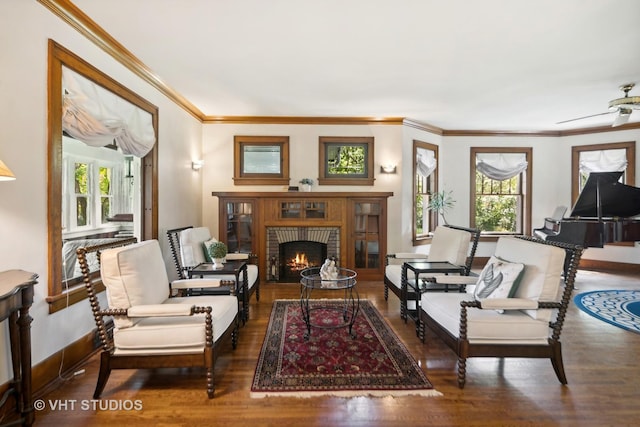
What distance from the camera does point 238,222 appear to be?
5309 millimetres

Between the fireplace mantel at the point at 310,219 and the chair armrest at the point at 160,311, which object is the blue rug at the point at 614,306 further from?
the chair armrest at the point at 160,311

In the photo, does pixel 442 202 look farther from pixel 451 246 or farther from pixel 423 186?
pixel 451 246

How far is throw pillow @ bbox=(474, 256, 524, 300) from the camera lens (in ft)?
7.62

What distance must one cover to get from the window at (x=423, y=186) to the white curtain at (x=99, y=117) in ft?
14.3

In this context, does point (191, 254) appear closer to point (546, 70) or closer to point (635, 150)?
point (546, 70)

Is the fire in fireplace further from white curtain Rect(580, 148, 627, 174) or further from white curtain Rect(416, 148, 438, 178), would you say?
white curtain Rect(580, 148, 627, 174)

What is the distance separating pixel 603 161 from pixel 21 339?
8.49m

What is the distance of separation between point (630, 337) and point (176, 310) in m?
4.17

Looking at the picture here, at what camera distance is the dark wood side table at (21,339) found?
5.70 ft

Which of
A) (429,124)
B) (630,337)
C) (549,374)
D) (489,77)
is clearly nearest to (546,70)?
(489,77)

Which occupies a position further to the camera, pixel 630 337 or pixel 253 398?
pixel 630 337

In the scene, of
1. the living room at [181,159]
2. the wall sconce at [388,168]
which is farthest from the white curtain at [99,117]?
the wall sconce at [388,168]

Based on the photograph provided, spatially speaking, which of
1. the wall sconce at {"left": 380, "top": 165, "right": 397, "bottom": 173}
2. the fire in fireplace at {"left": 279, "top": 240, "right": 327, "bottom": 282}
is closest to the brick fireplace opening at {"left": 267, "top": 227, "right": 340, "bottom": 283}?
the fire in fireplace at {"left": 279, "top": 240, "right": 327, "bottom": 282}

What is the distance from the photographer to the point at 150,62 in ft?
11.0
